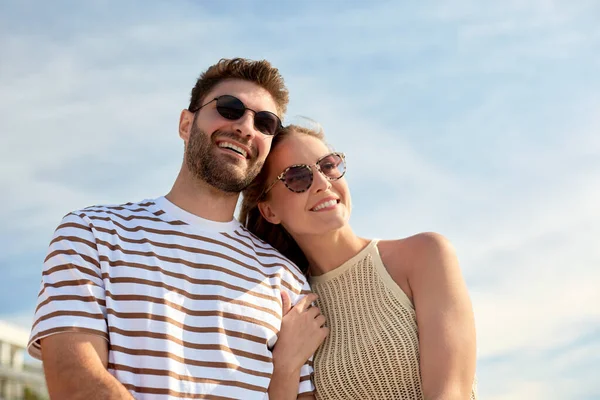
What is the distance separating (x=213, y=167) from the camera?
469 cm

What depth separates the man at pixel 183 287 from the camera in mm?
3639

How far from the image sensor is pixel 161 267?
4051 mm

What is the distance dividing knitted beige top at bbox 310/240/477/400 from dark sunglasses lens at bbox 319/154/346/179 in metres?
0.59

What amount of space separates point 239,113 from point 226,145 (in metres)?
0.26

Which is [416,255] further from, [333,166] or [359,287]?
[333,166]

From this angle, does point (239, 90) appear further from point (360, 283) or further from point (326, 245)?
point (360, 283)

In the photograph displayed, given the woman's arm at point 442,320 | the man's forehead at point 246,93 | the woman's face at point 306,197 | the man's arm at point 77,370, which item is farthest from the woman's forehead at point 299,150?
the man's arm at point 77,370

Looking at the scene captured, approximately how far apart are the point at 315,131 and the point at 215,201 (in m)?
1.06

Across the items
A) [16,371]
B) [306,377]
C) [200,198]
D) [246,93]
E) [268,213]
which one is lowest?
Answer: [306,377]

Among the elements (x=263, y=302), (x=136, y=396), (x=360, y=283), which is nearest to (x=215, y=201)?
(x=263, y=302)

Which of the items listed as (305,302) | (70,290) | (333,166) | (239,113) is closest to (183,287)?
(70,290)

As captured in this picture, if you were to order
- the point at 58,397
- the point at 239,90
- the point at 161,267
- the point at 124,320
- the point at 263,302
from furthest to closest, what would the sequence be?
the point at 239,90 < the point at 263,302 < the point at 161,267 < the point at 124,320 < the point at 58,397

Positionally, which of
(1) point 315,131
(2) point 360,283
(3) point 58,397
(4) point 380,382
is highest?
(1) point 315,131

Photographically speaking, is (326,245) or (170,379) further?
(326,245)
